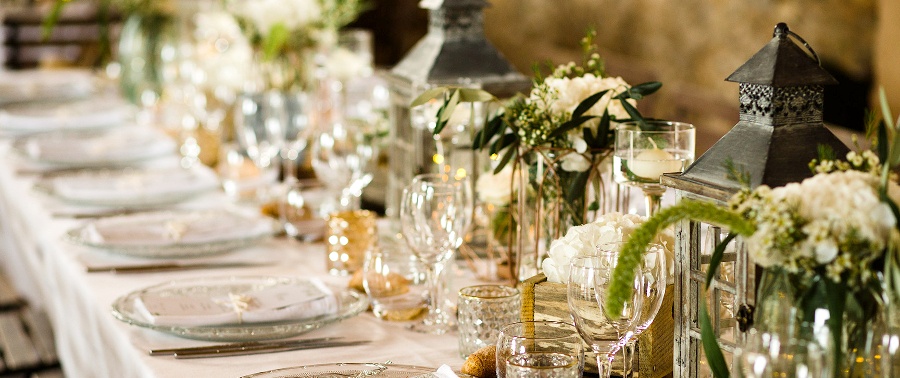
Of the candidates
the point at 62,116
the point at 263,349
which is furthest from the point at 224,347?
the point at 62,116

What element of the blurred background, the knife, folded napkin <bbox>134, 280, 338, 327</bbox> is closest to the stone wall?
the blurred background

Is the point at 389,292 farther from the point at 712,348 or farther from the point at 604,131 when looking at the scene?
the point at 712,348

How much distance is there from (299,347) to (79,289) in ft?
1.94

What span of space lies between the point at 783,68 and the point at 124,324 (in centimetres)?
101

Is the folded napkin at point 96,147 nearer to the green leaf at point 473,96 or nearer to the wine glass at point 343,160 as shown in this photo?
the wine glass at point 343,160

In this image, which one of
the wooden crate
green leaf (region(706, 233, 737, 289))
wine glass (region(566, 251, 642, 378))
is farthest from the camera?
the wooden crate

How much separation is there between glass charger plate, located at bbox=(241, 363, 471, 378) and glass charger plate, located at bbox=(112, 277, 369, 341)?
0.62ft

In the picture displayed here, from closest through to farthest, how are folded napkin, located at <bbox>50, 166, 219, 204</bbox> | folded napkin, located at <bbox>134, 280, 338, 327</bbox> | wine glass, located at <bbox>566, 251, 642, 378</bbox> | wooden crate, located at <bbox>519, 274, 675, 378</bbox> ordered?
wine glass, located at <bbox>566, 251, 642, 378</bbox> < wooden crate, located at <bbox>519, 274, 675, 378</bbox> < folded napkin, located at <bbox>134, 280, 338, 327</bbox> < folded napkin, located at <bbox>50, 166, 219, 204</bbox>

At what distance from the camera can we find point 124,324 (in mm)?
1575

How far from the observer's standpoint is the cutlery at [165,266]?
1870mm

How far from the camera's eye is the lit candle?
1405 mm

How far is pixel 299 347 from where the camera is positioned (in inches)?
56.7

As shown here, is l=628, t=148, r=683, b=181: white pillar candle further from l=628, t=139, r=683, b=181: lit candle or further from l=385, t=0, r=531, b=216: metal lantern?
l=385, t=0, r=531, b=216: metal lantern

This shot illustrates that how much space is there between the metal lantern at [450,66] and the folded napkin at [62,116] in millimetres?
1831
